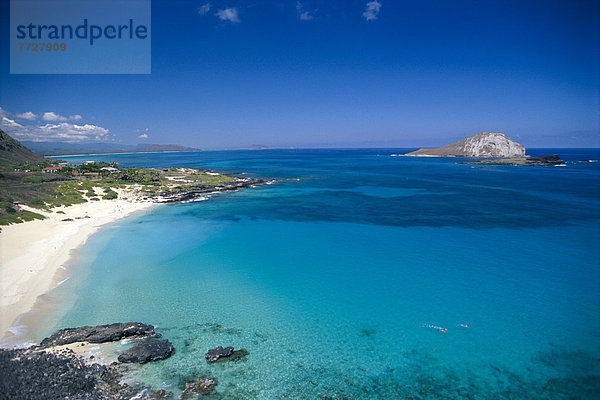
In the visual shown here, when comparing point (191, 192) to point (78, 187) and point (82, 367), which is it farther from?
point (82, 367)

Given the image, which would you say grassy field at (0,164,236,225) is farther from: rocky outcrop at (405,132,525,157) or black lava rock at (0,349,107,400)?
rocky outcrop at (405,132,525,157)

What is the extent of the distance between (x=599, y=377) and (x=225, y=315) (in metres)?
17.6

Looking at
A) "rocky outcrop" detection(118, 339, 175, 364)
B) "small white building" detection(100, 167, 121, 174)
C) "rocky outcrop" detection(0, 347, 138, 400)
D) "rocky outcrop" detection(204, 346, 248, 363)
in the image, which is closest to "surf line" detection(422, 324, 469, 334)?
"rocky outcrop" detection(204, 346, 248, 363)

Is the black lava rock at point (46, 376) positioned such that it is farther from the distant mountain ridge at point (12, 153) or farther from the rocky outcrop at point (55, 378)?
the distant mountain ridge at point (12, 153)

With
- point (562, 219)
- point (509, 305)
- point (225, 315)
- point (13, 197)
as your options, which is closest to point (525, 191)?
point (562, 219)

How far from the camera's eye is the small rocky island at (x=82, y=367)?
35.1 ft

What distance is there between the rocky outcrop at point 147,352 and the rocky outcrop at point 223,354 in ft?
6.08

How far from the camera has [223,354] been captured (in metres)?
13.5

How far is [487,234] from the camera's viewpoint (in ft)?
107

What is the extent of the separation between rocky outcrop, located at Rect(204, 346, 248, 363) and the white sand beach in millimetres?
9986

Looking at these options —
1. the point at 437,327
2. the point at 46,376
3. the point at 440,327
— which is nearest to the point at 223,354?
the point at 46,376

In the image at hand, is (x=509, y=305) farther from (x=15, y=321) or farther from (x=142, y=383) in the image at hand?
(x=15, y=321)

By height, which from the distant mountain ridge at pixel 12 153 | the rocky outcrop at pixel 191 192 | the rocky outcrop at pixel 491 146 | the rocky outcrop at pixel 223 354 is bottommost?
the rocky outcrop at pixel 223 354

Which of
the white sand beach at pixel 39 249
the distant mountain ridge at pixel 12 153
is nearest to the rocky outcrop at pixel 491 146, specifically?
the white sand beach at pixel 39 249
